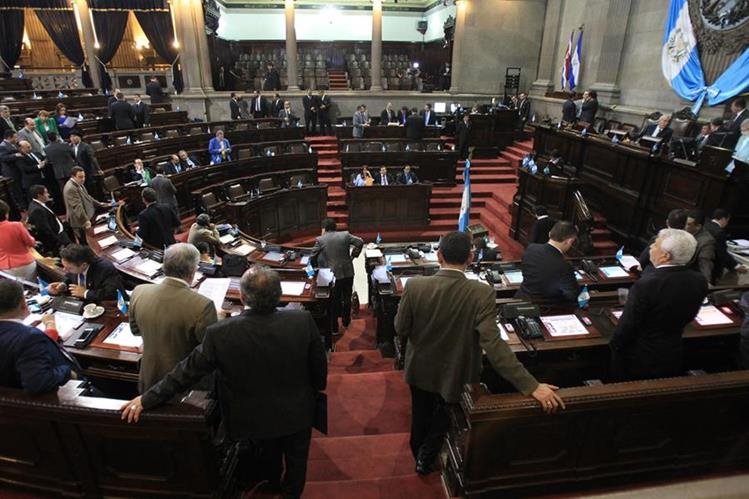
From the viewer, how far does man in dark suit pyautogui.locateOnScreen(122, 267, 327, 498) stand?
196 centimetres

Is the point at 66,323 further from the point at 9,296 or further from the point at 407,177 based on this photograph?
the point at 407,177

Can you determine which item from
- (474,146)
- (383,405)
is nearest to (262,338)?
(383,405)

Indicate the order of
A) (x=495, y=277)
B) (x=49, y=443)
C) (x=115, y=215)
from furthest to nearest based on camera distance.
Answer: (x=115, y=215) < (x=495, y=277) < (x=49, y=443)

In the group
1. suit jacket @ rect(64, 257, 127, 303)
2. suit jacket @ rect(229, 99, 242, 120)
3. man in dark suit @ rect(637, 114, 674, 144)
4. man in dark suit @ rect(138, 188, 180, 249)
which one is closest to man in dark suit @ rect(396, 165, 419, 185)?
man in dark suit @ rect(637, 114, 674, 144)

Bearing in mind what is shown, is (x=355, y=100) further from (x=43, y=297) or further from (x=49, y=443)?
(x=49, y=443)

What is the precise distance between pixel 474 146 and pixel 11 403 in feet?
40.1

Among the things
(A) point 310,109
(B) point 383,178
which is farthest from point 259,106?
(B) point 383,178

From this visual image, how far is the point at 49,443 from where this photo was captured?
6.97ft

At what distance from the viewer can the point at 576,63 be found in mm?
12391

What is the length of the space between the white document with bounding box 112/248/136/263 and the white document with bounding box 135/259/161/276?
258 millimetres

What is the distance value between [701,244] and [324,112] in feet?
35.9

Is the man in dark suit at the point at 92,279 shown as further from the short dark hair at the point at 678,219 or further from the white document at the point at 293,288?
the short dark hair at the point at 678,219

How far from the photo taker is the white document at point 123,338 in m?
3.16

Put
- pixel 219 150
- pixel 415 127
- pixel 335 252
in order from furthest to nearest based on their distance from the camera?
pixel 415 127, pixel 219 150, pixel 335 252
